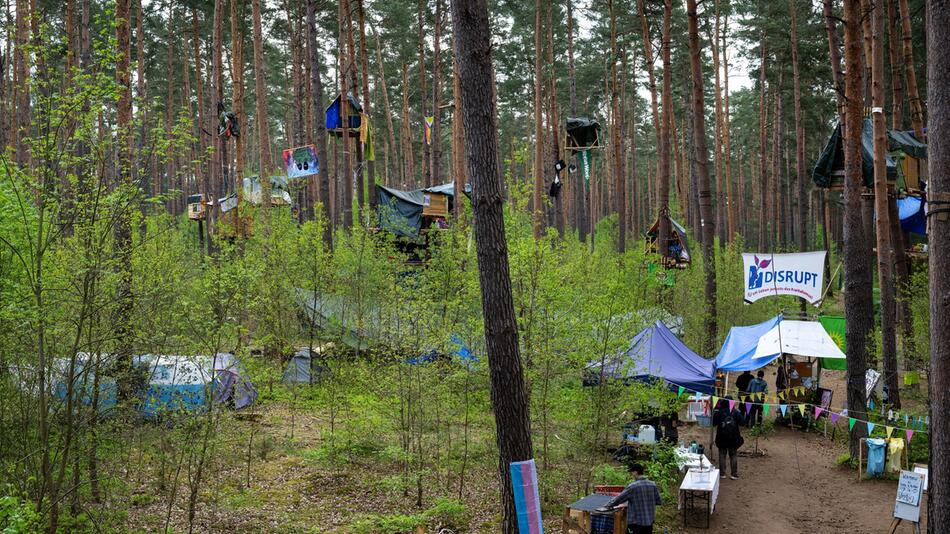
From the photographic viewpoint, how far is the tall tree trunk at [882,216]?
12.4 meters

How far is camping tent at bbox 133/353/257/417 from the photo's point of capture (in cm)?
766

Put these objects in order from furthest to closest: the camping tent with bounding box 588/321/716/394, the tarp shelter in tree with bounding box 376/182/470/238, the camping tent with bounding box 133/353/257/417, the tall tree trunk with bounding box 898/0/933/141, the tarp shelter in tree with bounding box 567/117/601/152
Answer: the tarp shelter in tree with bounding box 376/182/470/238, the tarp shelter in tree with bounding box 567/117/601/152, the tall tree trunk with bounding box 898/0/933/141, the camping tent with bounding box 588/321/716/394, the camping tent with bounding box 133/353/257/417

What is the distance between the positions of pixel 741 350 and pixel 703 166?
480 centimetres

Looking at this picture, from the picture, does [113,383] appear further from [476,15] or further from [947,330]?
[947,330]

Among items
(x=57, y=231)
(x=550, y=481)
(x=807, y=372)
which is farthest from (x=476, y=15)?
(x=807, y=372)

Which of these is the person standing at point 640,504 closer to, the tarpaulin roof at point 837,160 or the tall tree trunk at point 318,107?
the tarpaulin roof at point 837,160

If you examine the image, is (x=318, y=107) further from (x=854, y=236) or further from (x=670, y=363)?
(x=854, y=236)

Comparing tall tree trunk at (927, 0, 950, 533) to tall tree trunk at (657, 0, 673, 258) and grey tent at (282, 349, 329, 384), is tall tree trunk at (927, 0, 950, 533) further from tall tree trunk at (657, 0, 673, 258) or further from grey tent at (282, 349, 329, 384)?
tall tree trunk at (657, 0, 673, 258)

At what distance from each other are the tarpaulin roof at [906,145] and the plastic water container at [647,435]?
7774 millimetres

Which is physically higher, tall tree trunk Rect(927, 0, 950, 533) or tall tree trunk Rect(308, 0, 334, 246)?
tall tree trunk Rect(308, 0, 334, 246)

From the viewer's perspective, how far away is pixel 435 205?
74.6 feet

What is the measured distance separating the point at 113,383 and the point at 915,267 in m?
19.2

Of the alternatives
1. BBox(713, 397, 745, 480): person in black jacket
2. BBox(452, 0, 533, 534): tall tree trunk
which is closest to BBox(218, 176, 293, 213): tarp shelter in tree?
BBox(713, 397, 745, 480): person in black jacket

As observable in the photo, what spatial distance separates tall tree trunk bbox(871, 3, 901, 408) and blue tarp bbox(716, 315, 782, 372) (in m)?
2.27
